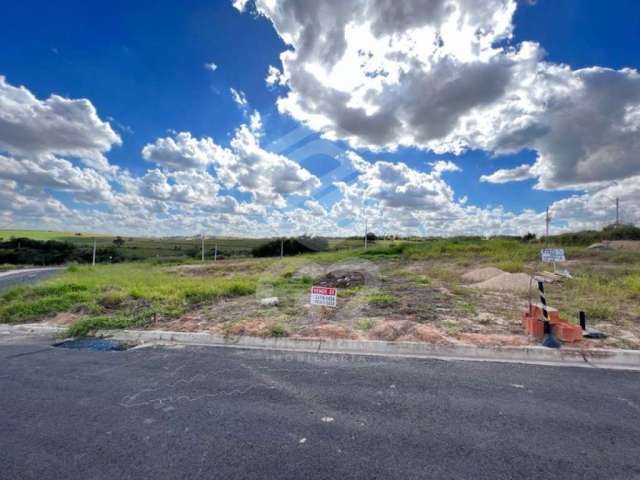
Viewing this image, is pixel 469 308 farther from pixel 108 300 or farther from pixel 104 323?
pixel 108 300

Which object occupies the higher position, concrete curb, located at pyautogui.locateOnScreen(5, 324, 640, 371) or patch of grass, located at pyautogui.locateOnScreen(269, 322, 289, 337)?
patch of grass, located at pyautogui.locateOnScreen(269, 322, 289, 337)

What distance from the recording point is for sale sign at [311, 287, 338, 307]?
6.00 meters

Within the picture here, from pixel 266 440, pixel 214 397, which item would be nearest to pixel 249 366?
pixel 214 397

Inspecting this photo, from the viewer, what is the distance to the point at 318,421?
289 cm

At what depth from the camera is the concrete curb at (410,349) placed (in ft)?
14.2

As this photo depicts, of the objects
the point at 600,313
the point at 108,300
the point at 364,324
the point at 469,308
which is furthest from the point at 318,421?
the point at 108,300

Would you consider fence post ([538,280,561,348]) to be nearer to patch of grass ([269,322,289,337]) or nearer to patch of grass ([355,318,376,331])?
patch of grass ([355,318,376,331])

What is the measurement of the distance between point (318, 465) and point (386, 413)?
0.96 m

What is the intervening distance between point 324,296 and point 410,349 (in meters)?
1.93

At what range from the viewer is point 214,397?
340 cm

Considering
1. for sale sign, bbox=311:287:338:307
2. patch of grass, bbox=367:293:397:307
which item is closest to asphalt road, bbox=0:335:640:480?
for sale sign, bbox=311:287:338:307

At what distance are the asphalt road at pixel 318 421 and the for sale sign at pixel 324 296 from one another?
1.64 metres

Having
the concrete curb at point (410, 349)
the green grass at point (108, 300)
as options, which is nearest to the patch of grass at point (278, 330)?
the concrete curb at point (410, 349)

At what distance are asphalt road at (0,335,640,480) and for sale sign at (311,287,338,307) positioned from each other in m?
1.64
